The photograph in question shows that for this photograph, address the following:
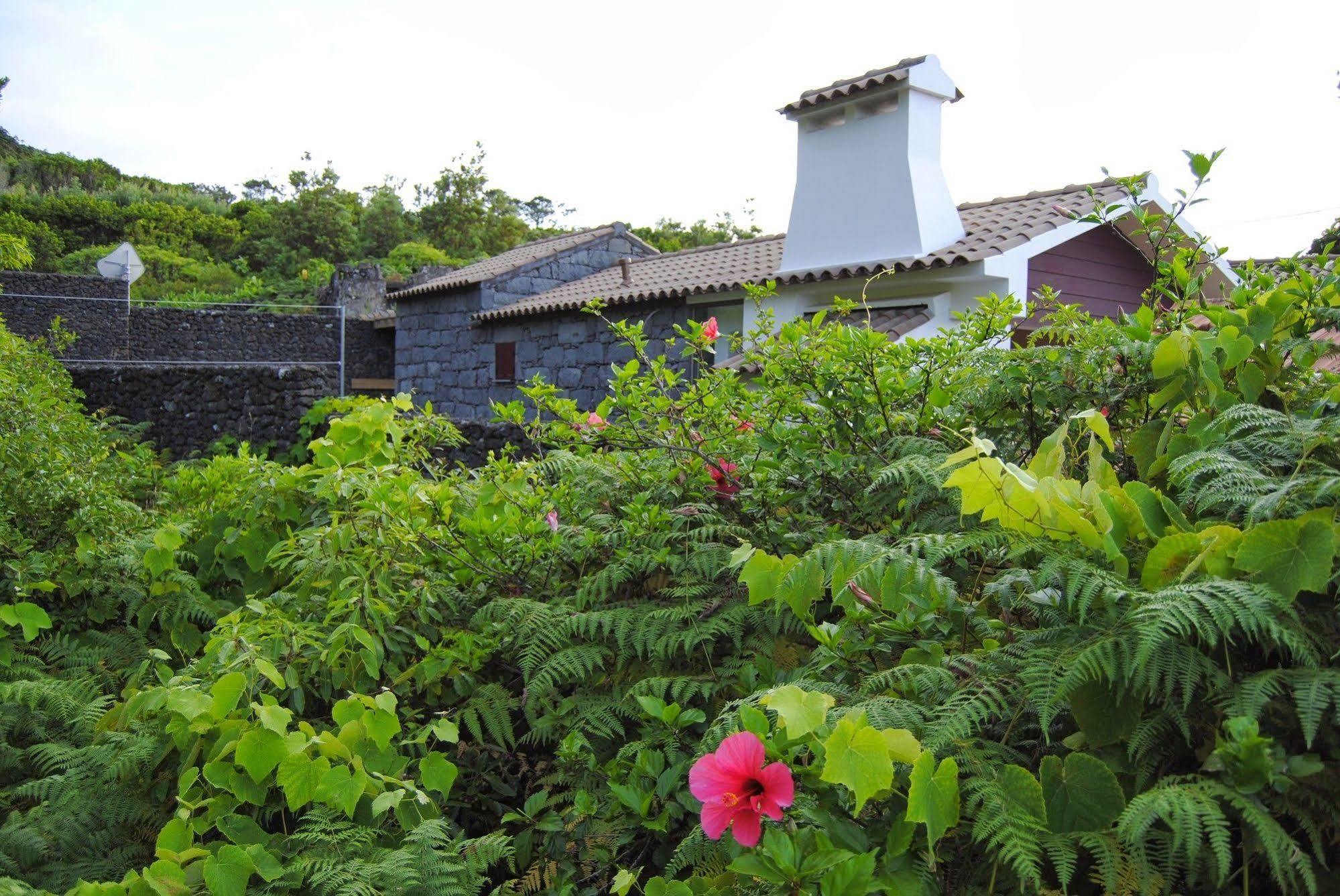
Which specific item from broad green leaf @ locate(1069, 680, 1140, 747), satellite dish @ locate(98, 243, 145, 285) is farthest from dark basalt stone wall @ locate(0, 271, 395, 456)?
broad green leaf @ locate(1069, 680, 1140, 747)

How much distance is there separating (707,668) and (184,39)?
752 inches

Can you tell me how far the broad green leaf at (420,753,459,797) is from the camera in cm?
200

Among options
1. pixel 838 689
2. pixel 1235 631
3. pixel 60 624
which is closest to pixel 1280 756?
pixel 1235 631

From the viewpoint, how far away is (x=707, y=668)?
2.18m

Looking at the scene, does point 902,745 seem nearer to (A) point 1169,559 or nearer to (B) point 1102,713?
(B) point 1102,713

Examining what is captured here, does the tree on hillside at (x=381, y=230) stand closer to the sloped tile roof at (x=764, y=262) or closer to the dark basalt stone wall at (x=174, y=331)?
the dark basalt stone wall at (x=174, y=331)

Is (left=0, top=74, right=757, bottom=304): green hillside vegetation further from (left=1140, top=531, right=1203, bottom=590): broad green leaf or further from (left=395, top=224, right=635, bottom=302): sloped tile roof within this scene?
(left=1140, top=531, right=1203, bottom=590): broad green leaf

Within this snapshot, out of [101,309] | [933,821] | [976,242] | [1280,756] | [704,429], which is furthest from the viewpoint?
[101,309]

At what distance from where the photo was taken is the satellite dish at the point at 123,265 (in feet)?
66.2

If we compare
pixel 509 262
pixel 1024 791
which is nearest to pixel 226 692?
pixel 1024 791

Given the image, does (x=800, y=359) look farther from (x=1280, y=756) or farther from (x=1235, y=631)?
(x=1280, y=756)

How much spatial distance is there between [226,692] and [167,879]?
42cm

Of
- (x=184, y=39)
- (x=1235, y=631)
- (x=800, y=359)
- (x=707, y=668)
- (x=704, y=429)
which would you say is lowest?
(x=707, y=668)

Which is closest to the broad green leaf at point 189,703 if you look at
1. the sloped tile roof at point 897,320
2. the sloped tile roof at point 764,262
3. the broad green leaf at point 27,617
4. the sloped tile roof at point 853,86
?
the broad green leaf at point 27,617
